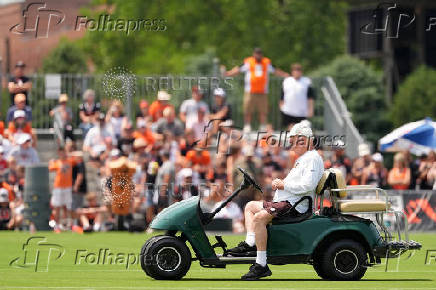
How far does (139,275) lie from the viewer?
16.3 metres

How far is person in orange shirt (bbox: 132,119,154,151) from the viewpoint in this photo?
27.3 meters

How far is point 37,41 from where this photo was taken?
90875 mm

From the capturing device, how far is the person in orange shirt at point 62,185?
26562 mm

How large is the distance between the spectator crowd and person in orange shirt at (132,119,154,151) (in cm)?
2

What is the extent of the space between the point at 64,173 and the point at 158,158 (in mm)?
1944

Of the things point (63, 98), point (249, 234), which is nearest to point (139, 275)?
point (249, 234)

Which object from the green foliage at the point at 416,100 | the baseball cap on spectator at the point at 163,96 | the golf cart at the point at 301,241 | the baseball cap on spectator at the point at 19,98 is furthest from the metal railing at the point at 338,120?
the green foliage at the point at 416,100

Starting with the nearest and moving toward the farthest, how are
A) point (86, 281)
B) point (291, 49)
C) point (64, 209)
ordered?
point (86, 281) → point (64, 209) → point (291, 49)

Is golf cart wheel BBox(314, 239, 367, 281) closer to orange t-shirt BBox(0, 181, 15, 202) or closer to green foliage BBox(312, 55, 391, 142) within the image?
orange t-shirt BBox(0, 181, 15, 202)

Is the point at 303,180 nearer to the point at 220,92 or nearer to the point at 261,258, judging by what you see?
the point at 261,258

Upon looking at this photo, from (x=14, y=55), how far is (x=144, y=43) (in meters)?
23.7

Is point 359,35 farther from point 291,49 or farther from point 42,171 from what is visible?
point 42,171

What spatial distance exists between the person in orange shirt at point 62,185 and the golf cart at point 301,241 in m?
11.0

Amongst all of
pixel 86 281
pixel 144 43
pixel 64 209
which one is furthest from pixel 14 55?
pixel 86 281
